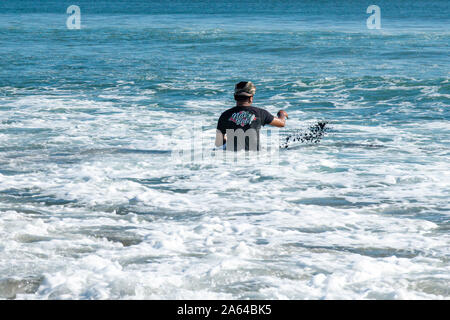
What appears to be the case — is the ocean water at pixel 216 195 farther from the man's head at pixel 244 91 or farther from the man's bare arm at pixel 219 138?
the man's head at pixel 244 91

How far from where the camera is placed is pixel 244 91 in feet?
29.9

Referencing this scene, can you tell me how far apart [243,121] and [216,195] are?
1.83 metres

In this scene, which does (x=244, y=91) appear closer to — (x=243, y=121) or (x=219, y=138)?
(x=243, y=121)

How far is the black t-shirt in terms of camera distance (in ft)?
30.4

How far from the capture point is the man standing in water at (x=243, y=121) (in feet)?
30.2

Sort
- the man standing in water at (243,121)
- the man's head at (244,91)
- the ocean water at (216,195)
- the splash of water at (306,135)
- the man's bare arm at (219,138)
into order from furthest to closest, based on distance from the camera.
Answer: the splash of water at (306,135) < the man's bare arm at (219,138) < the man standing in water at (243,121) < the man's head at (244,91) < the ocean water at (216,195)

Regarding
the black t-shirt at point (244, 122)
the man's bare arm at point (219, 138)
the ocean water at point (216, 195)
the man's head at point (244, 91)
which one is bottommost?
the ocean water at point (216, 195)

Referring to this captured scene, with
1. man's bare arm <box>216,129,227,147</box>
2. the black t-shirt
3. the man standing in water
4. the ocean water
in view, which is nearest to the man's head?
the man standing in water

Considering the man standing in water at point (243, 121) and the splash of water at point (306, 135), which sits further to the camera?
the splash of water at point (306, 135)

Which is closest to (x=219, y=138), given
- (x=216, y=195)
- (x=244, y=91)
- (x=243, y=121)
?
(x=243, y=121)

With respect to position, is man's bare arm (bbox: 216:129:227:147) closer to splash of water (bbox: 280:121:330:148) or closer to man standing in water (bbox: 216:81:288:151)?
man standing in water (bbox: 216:81:288:151)

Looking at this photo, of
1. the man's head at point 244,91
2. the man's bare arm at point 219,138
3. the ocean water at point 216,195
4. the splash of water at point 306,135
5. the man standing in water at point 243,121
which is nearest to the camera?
the ocean water at point 216,195

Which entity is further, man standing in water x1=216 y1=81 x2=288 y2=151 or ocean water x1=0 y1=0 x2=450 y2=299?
man standing in water x1=216 y1=81 x2=288 y2=151

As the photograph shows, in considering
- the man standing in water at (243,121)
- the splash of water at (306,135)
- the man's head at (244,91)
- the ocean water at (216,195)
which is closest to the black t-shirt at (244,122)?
the man standing in water at (243,121)
